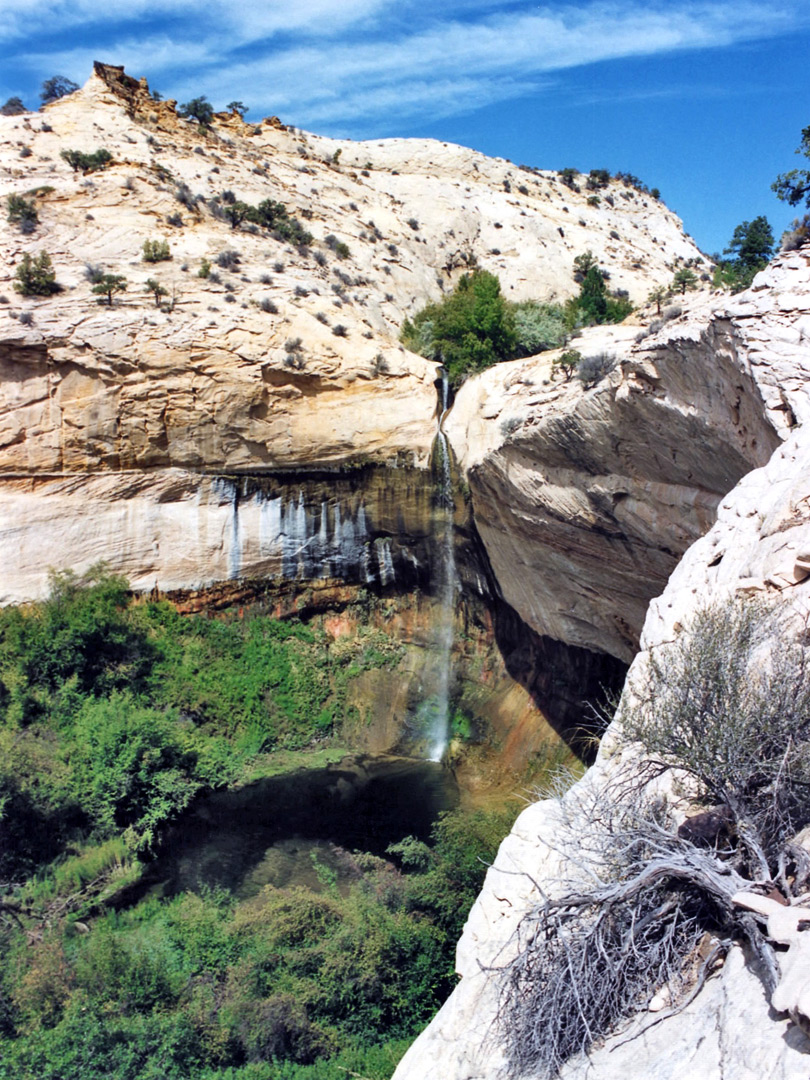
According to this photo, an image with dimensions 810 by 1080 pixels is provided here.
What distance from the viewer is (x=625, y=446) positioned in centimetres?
1409

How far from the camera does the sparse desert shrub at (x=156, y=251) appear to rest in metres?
23.0

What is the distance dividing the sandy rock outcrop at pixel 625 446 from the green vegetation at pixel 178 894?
194 inches

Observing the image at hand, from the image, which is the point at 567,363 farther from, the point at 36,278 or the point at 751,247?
the point at 36,278

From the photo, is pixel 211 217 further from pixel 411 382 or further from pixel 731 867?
pixel 731 867

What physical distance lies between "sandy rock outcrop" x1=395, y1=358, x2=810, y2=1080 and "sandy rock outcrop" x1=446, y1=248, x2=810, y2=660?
6.44 ft

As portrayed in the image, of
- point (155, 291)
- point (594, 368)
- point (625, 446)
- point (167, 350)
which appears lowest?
point (625, 446)

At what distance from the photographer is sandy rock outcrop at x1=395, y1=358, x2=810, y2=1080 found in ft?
12.6

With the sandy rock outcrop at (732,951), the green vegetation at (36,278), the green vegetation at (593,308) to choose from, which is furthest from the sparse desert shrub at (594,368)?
the green vegetation at (36,278)

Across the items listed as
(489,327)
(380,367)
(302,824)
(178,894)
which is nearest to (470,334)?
(489,327)

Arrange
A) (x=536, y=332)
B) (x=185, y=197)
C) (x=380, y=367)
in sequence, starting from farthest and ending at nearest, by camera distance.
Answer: (x=185, y=197) → (x=536, y=332) → (x=380, y=367)

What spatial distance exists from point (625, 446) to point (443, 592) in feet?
29.2

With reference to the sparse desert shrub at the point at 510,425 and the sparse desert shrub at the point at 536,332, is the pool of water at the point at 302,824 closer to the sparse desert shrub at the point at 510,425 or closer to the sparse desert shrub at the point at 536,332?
the sparse desert shrub at the point at 510,425

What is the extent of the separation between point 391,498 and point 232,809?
842 cm

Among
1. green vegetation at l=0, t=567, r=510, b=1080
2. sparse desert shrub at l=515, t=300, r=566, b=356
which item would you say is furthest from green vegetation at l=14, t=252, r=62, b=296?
sparse desert shrub at l=515, t=300, r=566, b=356
